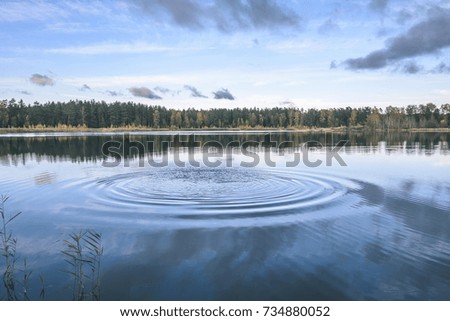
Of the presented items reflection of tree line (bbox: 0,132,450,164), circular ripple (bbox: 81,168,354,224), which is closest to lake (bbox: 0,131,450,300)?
circular ripple (bbox: 81,168,354,224)

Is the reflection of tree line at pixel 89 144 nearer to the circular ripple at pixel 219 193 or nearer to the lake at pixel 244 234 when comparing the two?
the circular ripple at pixel 219 193

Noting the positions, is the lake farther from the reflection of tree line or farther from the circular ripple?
the reflection of tree line

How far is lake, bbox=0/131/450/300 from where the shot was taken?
25.8 feet

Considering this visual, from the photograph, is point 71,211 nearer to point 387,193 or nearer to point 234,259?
point 234,259

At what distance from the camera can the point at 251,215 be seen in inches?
529

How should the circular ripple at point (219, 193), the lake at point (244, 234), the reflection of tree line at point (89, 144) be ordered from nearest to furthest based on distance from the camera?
the lake at point (244, 234), the circular ripple at point (219, 193), the reflection of tree line at point (89, 144)

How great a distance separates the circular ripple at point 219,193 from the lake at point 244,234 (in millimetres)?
65

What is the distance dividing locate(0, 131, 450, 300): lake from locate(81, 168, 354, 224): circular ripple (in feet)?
0.21

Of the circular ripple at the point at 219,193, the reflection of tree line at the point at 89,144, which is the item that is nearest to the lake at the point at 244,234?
the circular ripple at the point at 219,193

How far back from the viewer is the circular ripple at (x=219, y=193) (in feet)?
46.4

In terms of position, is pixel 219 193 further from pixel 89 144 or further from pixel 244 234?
pixel 89 144

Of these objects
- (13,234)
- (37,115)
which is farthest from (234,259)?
(37,115)

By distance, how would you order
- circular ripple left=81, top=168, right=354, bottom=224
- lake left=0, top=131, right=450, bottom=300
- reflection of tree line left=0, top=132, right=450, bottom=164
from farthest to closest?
1. reflection of tree line left=0, top=132, right=450, bottom=164
2. circular ripple left=81, top=168, right=354, bottom=224
3. lake left=0, top=131, right=450, bottom=300

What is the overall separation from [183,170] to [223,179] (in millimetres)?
5160
